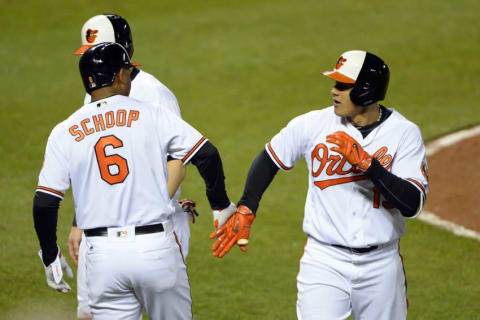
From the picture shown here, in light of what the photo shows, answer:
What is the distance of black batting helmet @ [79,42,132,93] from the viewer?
13.1ft

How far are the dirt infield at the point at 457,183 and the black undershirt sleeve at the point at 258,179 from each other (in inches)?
154

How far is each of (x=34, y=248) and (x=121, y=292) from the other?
3.61 meters

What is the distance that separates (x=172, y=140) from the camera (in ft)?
13.0

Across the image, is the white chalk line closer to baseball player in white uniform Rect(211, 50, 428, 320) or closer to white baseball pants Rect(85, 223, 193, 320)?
baseball player in white uniform Rect(211, 50, 428, 320)

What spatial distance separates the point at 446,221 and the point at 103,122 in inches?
199

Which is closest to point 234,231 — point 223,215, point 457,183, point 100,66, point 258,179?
point 223,215

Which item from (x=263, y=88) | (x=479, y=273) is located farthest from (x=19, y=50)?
(x=479, y=273)

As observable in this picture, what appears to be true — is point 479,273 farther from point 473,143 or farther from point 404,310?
point 473,143

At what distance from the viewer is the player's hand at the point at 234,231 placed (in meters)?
4.61

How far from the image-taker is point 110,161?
384cm

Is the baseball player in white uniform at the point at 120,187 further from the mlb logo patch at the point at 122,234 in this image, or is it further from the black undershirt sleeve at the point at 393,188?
the black undershirt sleeve at the point at 393,188

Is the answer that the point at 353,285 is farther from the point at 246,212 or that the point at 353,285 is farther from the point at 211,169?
the point at 211,169

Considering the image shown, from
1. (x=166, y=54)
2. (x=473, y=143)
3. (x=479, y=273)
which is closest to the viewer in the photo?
(x=479, y=273)

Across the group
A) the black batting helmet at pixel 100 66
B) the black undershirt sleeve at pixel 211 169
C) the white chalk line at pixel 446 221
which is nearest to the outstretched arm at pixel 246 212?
the black undershirt sleeve at pixel 211 169
